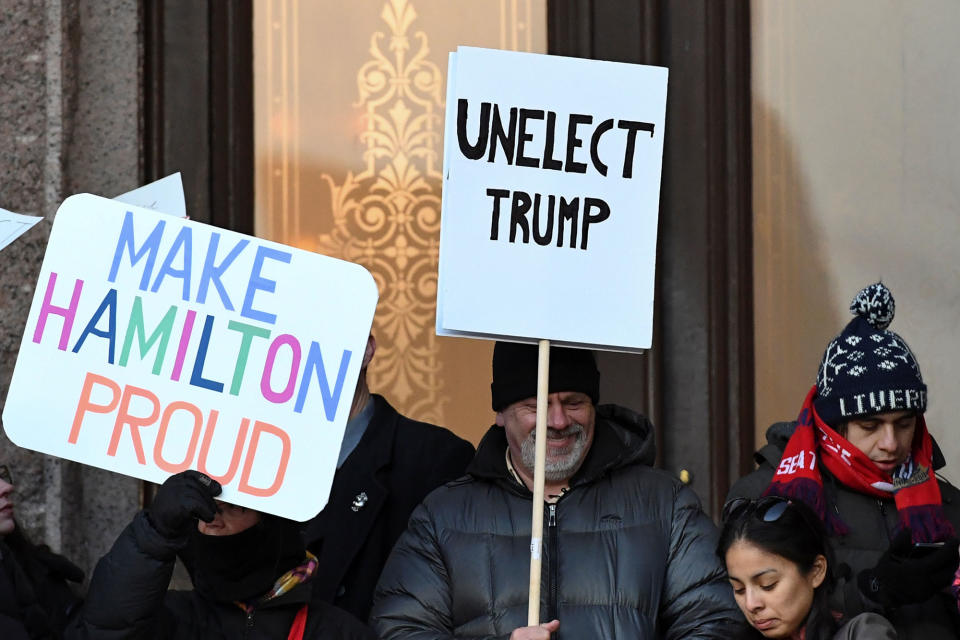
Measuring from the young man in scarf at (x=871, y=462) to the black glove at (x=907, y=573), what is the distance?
0.28 ft

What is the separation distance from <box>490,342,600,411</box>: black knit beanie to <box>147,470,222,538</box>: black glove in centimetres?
108

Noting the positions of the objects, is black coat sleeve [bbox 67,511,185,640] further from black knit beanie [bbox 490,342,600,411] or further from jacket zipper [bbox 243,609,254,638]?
black knit beanie [bbox 490,342,600,411]

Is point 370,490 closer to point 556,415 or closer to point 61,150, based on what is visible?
point 556,415

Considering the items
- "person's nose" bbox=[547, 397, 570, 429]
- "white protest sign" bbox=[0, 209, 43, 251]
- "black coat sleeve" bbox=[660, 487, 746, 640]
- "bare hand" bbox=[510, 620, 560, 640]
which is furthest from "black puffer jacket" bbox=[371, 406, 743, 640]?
"white protest sign" bbox=[0, 209, 43, 251]

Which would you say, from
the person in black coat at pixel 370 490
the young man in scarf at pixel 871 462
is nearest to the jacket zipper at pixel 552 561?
the young man in scarf at pixel 871 462

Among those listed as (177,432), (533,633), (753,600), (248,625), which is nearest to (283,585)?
(248,625)

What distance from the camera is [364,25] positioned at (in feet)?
19.2

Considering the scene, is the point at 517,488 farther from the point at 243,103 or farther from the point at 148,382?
the point at 243,103

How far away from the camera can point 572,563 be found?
4012 millimetres

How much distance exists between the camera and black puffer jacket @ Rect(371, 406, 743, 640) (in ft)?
13.0

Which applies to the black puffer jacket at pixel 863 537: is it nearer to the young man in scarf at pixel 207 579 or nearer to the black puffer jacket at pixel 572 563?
the black puffer jacket at pixel 572 563

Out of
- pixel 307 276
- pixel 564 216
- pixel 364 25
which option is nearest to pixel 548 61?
pixel 564 216

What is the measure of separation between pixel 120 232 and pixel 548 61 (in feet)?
3.67

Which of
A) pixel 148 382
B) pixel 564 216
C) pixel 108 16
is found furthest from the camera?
pixel 108 16
